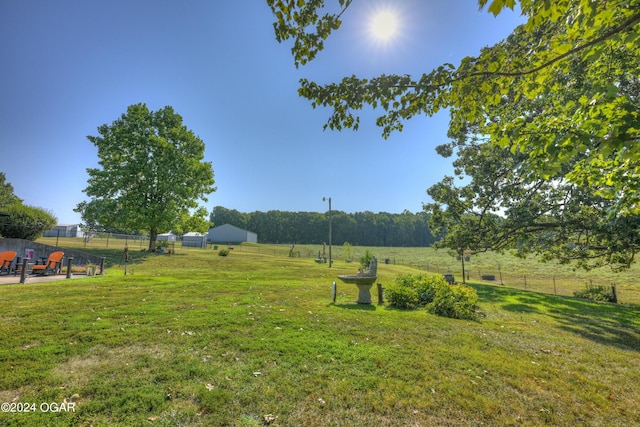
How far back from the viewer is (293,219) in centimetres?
10812

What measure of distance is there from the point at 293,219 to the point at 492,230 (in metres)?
95.5

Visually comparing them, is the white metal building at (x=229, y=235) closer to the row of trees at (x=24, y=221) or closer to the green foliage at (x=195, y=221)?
the green foliage at (x=195, y=221)

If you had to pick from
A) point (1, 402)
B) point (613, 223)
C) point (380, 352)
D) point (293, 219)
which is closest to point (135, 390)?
point (1, 402)

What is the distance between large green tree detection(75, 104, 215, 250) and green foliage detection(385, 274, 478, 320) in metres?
23.9

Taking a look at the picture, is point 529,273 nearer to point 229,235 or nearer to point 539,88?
point 539,88

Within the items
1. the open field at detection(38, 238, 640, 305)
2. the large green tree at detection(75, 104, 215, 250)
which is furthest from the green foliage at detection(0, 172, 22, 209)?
the large green tree at detection(75, 104, 215, 250)

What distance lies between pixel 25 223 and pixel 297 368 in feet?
88.3

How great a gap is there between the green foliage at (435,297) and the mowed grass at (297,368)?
87 centimetres

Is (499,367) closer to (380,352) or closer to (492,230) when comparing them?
(380,352)

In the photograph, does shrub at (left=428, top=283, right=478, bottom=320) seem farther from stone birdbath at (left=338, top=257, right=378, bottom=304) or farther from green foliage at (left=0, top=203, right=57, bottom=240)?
green foliage at (left=0, top=203, right=57, bottom=240)

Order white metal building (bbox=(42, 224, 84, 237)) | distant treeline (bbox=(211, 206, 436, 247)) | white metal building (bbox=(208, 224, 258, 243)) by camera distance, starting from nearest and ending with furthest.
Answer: white metal building (bbox=(42, 224, 84, 237))
white metal building (bbox=(208, 224, 258, 243))
distant treeline (bbox=(211, 206, 436, 247))

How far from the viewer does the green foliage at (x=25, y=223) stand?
20562 mm

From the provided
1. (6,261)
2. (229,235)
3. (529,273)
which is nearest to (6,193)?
(229,235)

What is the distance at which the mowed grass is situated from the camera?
11.0 ft
